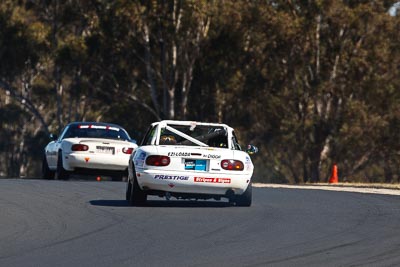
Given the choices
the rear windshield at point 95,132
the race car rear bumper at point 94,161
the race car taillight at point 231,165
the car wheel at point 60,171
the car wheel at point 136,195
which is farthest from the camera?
the rear windshield at point 95,132

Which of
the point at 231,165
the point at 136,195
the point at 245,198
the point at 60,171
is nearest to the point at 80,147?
the point at 60,171

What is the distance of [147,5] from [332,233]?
118 feet

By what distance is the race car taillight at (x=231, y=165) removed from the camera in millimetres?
15703

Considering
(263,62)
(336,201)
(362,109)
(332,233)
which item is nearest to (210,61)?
(263,62)

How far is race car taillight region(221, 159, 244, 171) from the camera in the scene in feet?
51.5

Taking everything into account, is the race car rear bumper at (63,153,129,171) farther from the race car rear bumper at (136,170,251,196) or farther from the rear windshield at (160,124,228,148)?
the race car rear bumper at (136,170,251,196)

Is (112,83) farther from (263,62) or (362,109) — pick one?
(362,109)

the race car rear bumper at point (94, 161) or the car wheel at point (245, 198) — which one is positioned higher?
the race car rear bumper at point (94, 161)

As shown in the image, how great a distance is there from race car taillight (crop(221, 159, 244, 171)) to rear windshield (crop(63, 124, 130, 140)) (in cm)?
946

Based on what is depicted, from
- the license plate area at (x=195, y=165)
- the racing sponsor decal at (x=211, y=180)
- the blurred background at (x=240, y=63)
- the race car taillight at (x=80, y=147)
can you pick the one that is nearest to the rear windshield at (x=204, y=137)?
the license plate area at (x=195, y=165)

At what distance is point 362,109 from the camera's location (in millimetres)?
48469

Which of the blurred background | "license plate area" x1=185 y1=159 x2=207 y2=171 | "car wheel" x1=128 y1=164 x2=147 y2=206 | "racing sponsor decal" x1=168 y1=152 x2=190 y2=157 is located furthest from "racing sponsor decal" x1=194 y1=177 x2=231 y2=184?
the blurred background

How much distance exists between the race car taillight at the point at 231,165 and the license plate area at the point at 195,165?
0.95ft

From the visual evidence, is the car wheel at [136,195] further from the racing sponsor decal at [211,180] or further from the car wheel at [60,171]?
the car wheel at [60,171]
